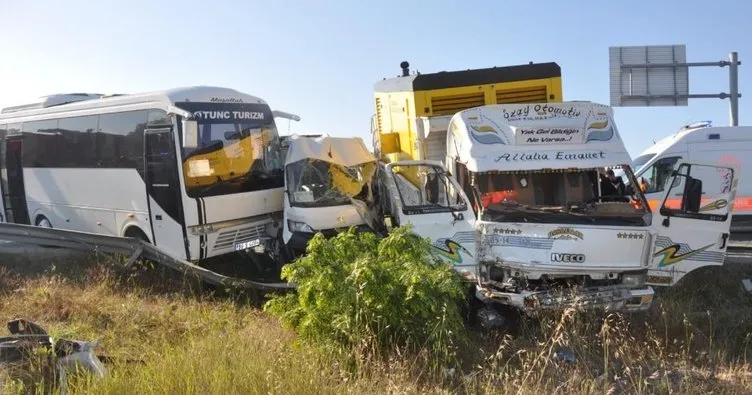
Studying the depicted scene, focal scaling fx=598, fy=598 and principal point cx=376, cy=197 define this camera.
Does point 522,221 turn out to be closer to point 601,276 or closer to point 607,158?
point 601,276

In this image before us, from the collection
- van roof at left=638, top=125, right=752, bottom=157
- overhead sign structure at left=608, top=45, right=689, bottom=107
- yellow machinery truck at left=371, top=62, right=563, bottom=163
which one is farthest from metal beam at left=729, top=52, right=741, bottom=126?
yellow machinery truck at left=371, top=62, right=563, bottom=163

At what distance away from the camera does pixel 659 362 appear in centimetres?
574

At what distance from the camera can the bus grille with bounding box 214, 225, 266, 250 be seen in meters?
9.92

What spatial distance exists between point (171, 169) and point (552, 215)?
19.2ft

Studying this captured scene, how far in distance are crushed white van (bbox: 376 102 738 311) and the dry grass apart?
475 millimetres

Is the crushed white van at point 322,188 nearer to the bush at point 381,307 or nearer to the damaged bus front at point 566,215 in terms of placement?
the damaged bus front at point 566,215

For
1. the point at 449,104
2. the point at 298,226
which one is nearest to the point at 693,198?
the point at 449,104

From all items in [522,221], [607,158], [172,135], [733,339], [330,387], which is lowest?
[733,339]

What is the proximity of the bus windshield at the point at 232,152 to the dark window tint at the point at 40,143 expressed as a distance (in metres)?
4.38

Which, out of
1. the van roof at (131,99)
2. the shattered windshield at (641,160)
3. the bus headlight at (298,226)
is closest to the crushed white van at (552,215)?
the bus headlight at (298,226)

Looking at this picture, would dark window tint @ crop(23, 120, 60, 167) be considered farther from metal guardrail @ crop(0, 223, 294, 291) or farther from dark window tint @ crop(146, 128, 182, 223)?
dark window tint @ crop(146, 128, 182, 223)

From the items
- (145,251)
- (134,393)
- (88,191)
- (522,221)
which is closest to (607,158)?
(522,221)

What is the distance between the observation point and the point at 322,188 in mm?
9594

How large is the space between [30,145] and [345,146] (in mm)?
7568
